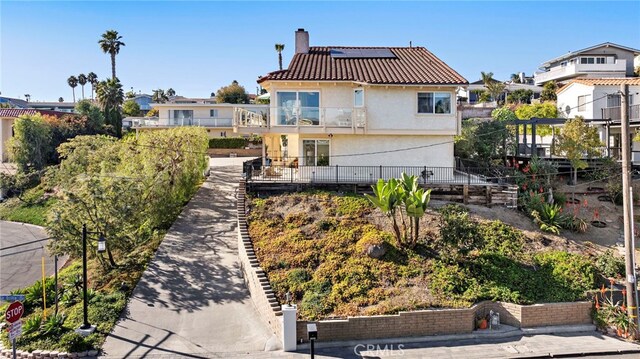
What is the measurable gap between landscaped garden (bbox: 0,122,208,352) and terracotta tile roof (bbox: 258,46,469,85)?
6.65m

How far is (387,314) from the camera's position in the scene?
14305mm

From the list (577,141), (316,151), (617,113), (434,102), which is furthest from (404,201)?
(617,113)

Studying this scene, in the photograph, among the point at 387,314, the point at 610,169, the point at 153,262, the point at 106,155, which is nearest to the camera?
the point at 387,314

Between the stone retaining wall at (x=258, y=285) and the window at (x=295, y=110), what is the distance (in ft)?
20.8

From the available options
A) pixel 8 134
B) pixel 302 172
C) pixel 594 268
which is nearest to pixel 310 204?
pixel 302 172

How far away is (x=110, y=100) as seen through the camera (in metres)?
56.1

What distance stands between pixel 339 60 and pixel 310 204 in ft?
33.2

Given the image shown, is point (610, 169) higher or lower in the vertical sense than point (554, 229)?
higher

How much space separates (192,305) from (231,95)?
5255 cm

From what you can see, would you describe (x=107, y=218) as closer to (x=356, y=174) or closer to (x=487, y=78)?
(x=356, y=174)

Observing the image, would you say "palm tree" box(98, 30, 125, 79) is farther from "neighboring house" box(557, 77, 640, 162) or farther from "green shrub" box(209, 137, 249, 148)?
"neighboring house" box(557, 77, 640, 162)

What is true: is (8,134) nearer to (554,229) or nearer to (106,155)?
(106,155)

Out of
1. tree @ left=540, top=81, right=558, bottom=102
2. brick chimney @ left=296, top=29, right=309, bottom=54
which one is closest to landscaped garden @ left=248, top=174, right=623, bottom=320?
brick chimney @ left=296, top=29, right=309, bottom=54

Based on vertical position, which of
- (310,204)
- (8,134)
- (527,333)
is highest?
(8,134)
